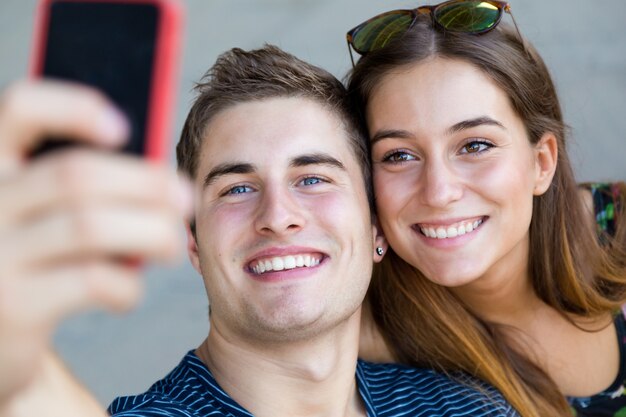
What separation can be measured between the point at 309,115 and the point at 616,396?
129cm

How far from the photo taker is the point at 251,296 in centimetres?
184

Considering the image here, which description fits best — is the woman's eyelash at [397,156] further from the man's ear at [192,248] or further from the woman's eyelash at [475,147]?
the man's ear at [192,248]

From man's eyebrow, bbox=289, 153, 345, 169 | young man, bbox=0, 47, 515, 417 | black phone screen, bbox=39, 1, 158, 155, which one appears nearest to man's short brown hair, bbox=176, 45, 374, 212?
young man, bbox=0, 47, 515, 417

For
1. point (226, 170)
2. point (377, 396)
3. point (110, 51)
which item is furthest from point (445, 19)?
point (110, 51)

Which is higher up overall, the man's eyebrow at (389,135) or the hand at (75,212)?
the man's eyebrow at (389,135)

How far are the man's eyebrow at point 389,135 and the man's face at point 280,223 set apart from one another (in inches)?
4.5

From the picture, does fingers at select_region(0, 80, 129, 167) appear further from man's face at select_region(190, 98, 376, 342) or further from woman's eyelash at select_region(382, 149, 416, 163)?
woman's eyelash at select_region(382, 149, 416, 163)

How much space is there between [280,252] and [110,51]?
42.4 inches

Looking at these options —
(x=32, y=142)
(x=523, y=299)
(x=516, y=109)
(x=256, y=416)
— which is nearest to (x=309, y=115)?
(x=516, y=109)

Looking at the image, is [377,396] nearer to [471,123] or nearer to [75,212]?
[471,123]

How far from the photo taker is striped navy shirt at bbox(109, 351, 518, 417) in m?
1.71

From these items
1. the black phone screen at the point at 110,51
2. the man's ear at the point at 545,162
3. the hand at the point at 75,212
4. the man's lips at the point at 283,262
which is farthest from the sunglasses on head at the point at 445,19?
the hand at the point at 75,212

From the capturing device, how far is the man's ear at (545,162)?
7.33ft

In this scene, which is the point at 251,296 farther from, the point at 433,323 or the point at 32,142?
the point at 32,142
